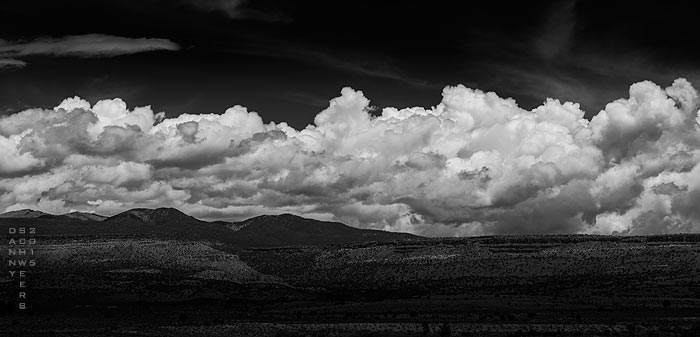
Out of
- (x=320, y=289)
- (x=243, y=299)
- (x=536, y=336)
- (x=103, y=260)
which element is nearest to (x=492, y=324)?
(x=536, y=336)

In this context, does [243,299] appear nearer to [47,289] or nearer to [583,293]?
[47,289]

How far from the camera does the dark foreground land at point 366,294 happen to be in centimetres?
8131

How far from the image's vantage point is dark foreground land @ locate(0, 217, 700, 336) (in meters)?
81.3

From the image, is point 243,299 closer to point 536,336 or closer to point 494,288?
point 494,288

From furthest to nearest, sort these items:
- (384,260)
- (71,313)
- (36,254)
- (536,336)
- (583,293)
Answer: (384,260) → (36,254) → (583,293) → (71,313) → (536,336)

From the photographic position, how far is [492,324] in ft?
270

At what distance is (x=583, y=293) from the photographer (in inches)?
4870

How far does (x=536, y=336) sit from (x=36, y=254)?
137429 millimetres

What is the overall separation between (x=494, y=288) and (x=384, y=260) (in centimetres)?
6056

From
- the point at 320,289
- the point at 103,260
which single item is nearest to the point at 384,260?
the point at 320,289

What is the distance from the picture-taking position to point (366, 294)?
131625mm

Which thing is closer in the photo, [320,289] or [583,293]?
[583,293]

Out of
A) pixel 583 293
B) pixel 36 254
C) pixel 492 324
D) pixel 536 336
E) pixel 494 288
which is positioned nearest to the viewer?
pixel 536 336

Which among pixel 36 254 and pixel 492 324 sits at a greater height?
pixel 36 254
